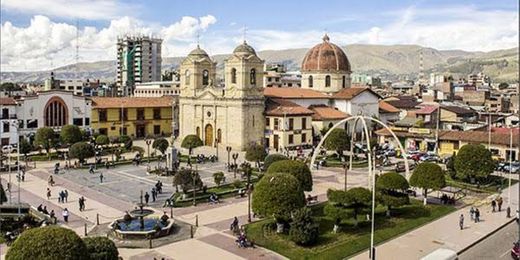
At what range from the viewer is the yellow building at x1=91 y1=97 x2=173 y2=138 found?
69019 mm

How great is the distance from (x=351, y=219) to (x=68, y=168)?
93.4 feet

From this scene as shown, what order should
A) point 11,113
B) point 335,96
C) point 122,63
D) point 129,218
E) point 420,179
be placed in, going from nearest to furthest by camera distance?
point 129,218
point 420,179
point 11,113
point 335,96
point 122,63

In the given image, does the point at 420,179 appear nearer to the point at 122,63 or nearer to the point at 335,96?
the point at 335,96

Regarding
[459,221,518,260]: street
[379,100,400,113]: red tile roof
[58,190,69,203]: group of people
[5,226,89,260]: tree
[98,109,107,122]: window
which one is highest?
[379,100,400,113]: red tile roof

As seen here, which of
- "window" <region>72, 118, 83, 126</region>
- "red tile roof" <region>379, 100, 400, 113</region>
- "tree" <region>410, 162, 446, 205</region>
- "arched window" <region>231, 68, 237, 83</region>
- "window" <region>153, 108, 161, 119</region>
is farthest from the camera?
"red tile roof" <region>379, 100, 400, 113</region>

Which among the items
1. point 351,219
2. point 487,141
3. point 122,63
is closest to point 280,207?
point 351,219

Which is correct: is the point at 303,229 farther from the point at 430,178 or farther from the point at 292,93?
the point at 292,93

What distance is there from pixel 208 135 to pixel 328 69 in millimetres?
20595

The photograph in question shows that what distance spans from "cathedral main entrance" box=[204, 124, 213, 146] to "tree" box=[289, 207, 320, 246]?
127 feet

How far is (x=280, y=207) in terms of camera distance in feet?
86.7

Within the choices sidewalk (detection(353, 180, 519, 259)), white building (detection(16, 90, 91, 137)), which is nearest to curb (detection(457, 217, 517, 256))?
sidewalk (detection(353, 180, 519, 259))

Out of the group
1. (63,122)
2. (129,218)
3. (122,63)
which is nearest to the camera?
(129,218)

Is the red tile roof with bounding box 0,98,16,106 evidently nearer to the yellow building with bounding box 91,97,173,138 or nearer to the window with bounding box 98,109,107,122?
the yellow building with bounding box 91,97,173,138

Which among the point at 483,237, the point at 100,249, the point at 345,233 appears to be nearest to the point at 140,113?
the point at 345,233
